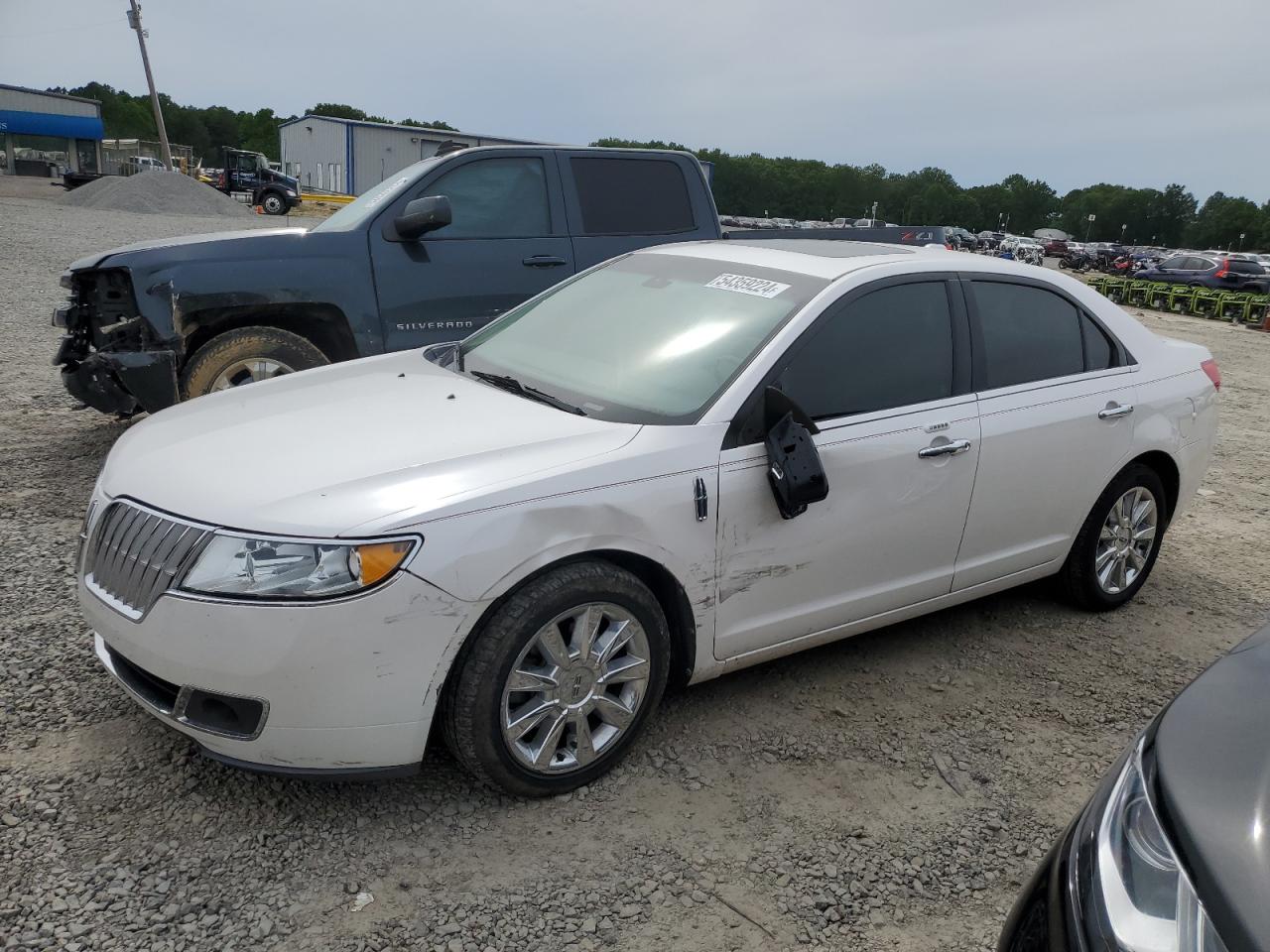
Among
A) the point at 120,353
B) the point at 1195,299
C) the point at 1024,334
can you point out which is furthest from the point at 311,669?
the point at 1195,299

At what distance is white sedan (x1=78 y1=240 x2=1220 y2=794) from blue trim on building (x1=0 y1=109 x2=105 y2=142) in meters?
71.3

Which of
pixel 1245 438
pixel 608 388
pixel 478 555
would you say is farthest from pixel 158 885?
pixel 1245 438

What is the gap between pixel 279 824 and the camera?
9.12ft

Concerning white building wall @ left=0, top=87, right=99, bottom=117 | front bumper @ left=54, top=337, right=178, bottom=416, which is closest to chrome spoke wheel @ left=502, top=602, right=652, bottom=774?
front bumper @ left=54, top=337, right=178, bottom=416

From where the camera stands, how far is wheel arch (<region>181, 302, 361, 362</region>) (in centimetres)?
543

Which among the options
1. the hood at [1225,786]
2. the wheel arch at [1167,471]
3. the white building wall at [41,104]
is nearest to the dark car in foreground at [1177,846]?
the hood at [1225,786]

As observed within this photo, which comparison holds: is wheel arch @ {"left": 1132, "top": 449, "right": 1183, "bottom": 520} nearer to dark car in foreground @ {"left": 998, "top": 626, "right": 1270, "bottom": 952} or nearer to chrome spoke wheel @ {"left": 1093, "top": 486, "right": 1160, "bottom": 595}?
chrome spoke wheel @ {"left": 1093, "top": 486, "right": 1160, "bottom": 595}

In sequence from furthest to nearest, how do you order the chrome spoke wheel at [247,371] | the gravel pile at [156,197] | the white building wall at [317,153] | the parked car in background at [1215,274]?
the white building wall at [317,153], the gravel pile at [156,197], the parked car in background at [1215,274], the chrome spoke wheel at [247,371]

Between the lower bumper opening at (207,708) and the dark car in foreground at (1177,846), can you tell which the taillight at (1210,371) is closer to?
the dark car in foreground at (1177,846)

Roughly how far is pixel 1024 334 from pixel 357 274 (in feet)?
11.9

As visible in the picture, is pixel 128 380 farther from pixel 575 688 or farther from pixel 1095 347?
pixel 1095 347

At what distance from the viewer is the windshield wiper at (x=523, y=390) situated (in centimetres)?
325

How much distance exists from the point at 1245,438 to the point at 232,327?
864 cm

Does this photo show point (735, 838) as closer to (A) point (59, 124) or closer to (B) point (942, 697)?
(B) point (942, 697)
